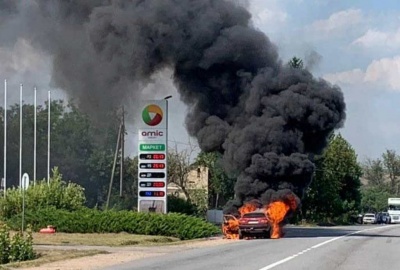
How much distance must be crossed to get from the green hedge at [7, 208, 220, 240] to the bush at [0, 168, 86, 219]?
97.5 inches

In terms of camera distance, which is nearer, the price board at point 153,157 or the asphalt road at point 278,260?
the asphalt road at point 278,260

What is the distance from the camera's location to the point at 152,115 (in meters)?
51.6

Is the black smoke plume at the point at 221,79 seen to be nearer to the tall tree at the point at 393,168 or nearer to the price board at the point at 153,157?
the price board at the point at 153,157

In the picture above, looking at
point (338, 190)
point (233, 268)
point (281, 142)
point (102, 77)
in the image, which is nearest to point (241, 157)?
point (281, 142)

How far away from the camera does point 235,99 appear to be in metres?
Result: 53.4

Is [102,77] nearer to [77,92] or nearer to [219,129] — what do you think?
[77,92]

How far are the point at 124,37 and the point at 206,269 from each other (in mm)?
30561

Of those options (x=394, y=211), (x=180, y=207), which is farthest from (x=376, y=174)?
(x=180, y=207)

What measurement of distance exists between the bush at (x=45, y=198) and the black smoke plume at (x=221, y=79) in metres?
7.46

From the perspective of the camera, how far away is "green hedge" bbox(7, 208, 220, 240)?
48.6m

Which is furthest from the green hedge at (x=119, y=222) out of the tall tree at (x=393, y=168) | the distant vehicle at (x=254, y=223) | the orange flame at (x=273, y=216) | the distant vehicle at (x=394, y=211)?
the tall tree at (x=393, y=168)

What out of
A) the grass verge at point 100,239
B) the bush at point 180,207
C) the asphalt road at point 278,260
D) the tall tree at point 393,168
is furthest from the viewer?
the tall tree at point 393,168

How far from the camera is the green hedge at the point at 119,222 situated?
159ft

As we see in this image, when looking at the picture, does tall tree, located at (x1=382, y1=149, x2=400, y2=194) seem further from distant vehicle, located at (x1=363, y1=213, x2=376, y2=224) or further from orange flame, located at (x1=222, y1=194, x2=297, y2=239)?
orange flame, located at (x1=222, y1=194, x2=297, y2=239)
